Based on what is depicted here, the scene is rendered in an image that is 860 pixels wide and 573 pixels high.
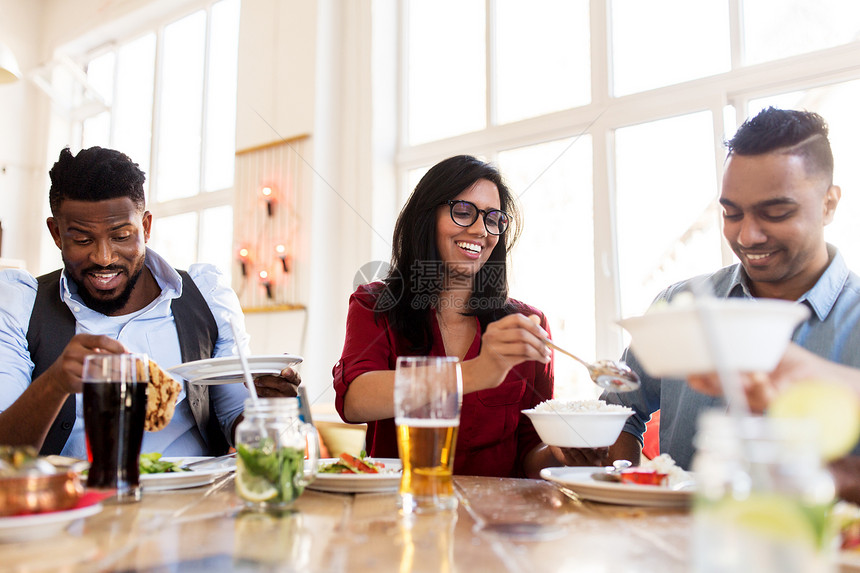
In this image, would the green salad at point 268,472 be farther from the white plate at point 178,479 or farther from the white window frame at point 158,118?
the white window frame at point 158,118

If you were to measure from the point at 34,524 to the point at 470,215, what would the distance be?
4.43 ft

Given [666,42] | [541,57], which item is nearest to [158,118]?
[541,57]

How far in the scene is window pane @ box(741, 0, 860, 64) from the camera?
111 inches

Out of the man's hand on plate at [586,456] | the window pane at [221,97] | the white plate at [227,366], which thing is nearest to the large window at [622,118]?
the man's hand on plate at [586,456]

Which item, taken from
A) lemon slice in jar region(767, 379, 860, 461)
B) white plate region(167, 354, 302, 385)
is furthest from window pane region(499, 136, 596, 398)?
lemon slice in jar region(767, 379, 860, 461)

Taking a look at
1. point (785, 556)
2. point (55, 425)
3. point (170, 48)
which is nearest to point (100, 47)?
point (170, 48)

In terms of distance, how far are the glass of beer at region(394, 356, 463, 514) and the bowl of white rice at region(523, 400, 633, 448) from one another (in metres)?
0.26

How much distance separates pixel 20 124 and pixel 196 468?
7.05 meters

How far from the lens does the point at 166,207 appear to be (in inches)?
233

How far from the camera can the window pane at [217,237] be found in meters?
5.29

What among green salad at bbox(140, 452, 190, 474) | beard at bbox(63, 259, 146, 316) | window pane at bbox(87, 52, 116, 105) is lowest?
green salad at bbox(140, 452, 190, 474)

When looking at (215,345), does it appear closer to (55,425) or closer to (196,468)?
(55,425)

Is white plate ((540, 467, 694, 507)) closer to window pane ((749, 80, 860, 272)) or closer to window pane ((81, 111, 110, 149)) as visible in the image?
window pane ((749, 80, 860, 272))

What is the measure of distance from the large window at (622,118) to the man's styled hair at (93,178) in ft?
7.00
